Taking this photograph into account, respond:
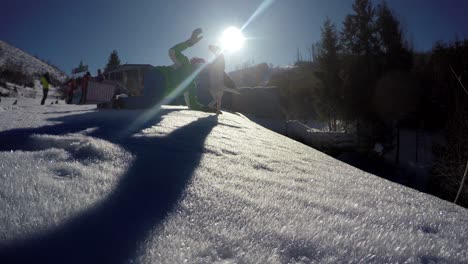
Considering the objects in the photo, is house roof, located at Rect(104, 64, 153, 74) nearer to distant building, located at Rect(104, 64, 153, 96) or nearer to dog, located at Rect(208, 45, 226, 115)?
distant building, located at Rect(104, 64, 153, 96)

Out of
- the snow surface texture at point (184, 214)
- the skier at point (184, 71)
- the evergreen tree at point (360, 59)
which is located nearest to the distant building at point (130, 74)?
the evergreen tree at point (360, 59)

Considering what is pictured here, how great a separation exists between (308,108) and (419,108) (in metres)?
10.8

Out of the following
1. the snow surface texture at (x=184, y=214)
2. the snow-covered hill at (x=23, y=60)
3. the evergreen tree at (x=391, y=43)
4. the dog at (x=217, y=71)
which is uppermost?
the snow-covered hill at (x=23, y=60)

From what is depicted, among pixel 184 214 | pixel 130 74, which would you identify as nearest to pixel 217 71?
pixel 184 214

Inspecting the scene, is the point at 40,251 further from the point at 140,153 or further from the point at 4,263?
the point at 140,153

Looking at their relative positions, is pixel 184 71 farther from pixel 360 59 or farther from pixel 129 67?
pixel 129 67

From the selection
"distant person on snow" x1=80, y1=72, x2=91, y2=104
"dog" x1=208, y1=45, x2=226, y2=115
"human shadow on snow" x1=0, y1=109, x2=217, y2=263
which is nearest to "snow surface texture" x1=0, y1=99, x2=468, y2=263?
"human shadow on snow" x1=0, y1=109, x2=217, y2=263

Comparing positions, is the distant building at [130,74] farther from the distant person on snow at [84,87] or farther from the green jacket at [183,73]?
the green jacket at [183,73]

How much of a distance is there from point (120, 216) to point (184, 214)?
16 cm

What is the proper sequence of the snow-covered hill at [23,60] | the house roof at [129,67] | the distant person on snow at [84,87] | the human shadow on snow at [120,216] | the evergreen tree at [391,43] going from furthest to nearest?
the snow-covered hill at [23,60]
the house roof at [129,67]
the evergreen tree at [391,43]
the distant person on snow at [84,87]
the human shadow on snow at [120,216]

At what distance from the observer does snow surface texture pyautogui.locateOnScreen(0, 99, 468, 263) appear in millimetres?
565

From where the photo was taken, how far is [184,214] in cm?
76

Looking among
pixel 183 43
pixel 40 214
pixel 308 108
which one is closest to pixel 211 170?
pixel 40 214

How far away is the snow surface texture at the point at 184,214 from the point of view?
56 centimetres
